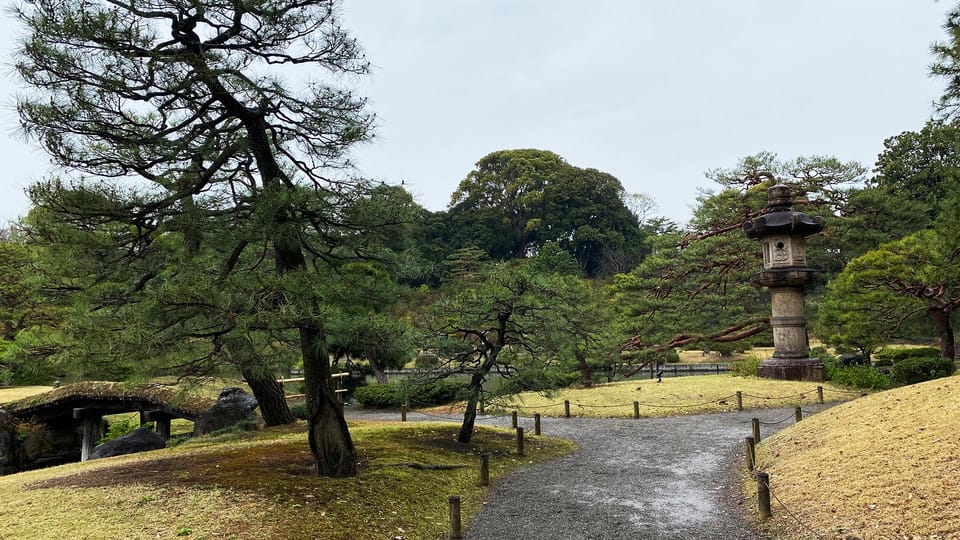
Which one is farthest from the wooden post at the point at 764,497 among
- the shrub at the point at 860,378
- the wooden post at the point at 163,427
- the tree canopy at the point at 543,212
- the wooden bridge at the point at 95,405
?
the tree canopy at the point at 543,212

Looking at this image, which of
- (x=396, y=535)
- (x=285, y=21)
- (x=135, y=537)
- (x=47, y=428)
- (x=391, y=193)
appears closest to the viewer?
(x=135, y=537)

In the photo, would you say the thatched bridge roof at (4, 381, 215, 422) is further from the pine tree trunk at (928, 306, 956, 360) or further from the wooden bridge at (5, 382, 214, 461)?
the pine tree trunk at (928, 306, 956, 360)

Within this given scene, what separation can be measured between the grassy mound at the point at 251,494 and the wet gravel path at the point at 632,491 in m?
0.60

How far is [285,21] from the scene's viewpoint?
6.57 m

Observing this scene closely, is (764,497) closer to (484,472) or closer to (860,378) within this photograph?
(484,472)

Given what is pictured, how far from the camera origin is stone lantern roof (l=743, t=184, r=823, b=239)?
17.0m

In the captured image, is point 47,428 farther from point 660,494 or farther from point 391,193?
point 660,494

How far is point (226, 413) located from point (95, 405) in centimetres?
558

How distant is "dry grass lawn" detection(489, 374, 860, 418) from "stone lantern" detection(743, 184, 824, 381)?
76cm

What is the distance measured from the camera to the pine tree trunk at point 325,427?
7.20m

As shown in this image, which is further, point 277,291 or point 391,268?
point 391,268

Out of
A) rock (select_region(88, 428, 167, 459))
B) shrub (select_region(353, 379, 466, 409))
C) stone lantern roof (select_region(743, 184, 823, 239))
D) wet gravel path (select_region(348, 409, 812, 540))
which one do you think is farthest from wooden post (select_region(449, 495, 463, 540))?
stone lantern roof (select_region(743, 184, 823, 239))

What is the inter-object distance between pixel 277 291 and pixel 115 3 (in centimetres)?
347

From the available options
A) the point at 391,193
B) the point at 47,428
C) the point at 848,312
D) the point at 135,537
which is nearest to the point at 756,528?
the point at 391,193
